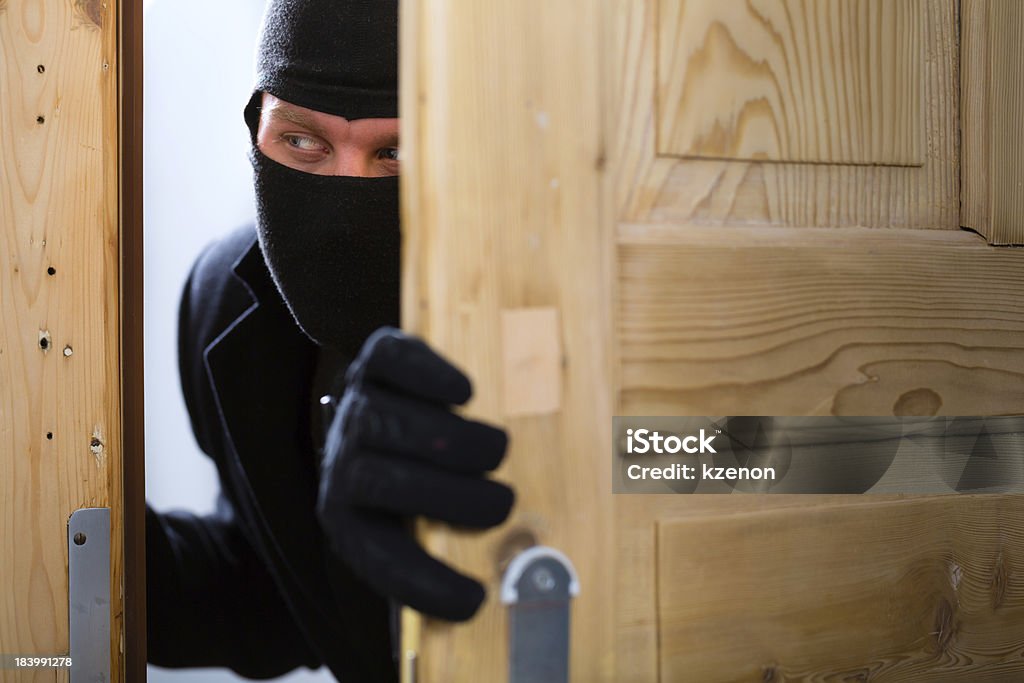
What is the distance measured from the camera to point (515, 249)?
1.78 feet

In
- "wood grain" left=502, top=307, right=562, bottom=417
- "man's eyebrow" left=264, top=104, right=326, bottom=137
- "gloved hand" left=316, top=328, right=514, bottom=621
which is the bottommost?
"gloved hand" left=316, top=328, right=514, bottom=621

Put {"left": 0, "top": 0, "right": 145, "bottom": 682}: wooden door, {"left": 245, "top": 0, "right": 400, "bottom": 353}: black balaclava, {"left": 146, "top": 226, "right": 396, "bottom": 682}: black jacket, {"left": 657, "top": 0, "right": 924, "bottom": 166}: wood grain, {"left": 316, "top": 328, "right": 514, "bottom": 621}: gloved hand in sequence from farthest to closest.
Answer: {"left": 146, "top": 226, "right": 396, "bottom": 682}: black jacket → {"left": 245, "top": 0, "right": 400, "bottom": 353}: black balaclava → {"left": 0, "top": 0, "right": 145, "bottom": 682}: wooden door → {"left": 657, "top": 0, "right": 924, "bottom": 166}: wood grain → {"left": 316, "top": 328, "right": 514, "bottom": 621}: gloved hand

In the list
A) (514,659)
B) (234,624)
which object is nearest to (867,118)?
(514,659)

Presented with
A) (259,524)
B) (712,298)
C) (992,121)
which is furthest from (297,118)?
(992,121)

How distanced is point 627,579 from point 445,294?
0.86 ft

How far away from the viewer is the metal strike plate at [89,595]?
3.03 feet

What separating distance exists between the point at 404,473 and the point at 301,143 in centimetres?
75

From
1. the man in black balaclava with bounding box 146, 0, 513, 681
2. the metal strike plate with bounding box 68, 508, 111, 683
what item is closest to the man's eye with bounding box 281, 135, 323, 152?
the man in black balaclava with bounding box 146, 0, 513, 681

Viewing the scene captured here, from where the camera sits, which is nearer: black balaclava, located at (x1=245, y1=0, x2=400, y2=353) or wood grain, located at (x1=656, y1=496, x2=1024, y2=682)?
wood grain, located at (x1=656, y1=496, x2=1024, y2=682)

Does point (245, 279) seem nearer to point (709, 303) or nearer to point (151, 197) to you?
point (151, 197)

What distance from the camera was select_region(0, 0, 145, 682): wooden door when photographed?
3.02ft

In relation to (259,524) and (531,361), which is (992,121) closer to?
(531,361)

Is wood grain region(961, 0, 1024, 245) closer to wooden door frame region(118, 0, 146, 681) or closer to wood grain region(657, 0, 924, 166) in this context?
wood grain region(657, 0, 924, 166)

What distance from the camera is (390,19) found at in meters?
1.05
